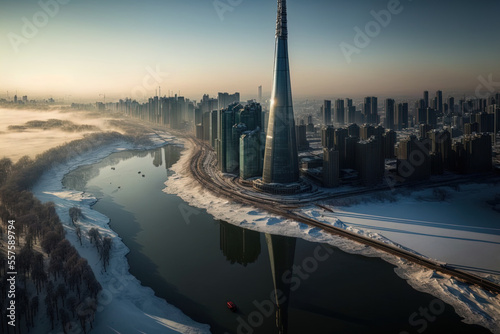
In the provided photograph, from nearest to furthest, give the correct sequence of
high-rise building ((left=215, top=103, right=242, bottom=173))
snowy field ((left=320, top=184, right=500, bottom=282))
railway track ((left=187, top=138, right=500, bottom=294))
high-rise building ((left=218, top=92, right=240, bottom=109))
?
railway track ((left=187, top=138, right=500, bottom=294)) → snowy field ((left=320, top=184, right=500, bottom=282)) → high-rise building ((left=215, top=103, right=242, bottom=173)) → high-rise building ((left=218, top=92, right=240, bottom=109))

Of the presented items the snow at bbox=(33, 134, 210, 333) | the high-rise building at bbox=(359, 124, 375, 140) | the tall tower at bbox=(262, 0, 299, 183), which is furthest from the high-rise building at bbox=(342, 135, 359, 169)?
the snow at bbox=(33, 134, 210, 333)

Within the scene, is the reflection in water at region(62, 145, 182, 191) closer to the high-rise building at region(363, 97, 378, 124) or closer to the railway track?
the railway track

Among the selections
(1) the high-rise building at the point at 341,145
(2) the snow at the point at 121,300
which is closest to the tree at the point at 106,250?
(2) the snow at the point at 121,300

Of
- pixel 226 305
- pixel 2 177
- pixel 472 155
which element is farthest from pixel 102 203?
pixel 472 155

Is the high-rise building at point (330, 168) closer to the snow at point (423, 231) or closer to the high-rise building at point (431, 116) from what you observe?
the snow at point (423, 231)

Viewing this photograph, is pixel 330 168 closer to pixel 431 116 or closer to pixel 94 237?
pixel 94 237
